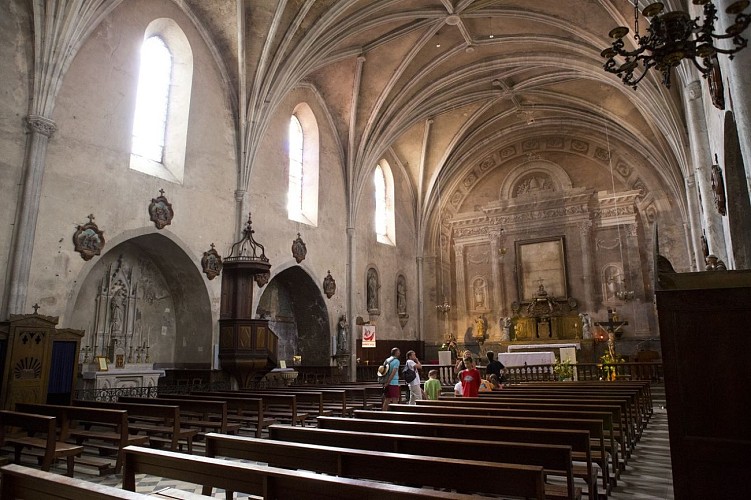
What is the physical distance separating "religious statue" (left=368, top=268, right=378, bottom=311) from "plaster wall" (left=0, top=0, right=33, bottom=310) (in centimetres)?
1358

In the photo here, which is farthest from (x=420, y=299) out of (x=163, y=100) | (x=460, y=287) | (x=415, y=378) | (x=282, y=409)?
(x=282, y=409)

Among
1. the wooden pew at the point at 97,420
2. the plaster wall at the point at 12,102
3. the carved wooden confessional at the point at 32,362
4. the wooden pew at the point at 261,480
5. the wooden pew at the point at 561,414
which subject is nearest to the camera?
the wooden pew at the point at 261,480

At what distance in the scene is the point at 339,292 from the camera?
65.0ft

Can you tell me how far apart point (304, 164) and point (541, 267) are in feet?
41.4

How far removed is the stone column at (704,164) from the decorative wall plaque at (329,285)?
39.5 ft

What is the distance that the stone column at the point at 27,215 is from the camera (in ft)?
32.8

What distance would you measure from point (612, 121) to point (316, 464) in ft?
75.4

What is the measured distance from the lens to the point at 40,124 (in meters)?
10.7

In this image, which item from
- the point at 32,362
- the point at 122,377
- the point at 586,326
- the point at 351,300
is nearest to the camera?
the point at 32,362

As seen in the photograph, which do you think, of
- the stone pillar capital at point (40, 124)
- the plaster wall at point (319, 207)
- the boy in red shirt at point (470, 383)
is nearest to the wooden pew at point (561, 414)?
the boy in red shirt at point (470, 383)

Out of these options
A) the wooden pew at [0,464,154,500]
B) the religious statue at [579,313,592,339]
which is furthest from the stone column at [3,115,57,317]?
the religious statue at [579,313,592,339]

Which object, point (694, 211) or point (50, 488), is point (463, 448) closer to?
point (50, 488)

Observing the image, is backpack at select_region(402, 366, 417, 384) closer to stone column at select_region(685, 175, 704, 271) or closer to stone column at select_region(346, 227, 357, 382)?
stone column at select_region(346, 227, 357, 382)

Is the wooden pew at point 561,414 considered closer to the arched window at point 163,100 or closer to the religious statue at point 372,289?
the arched window at point 163,100
